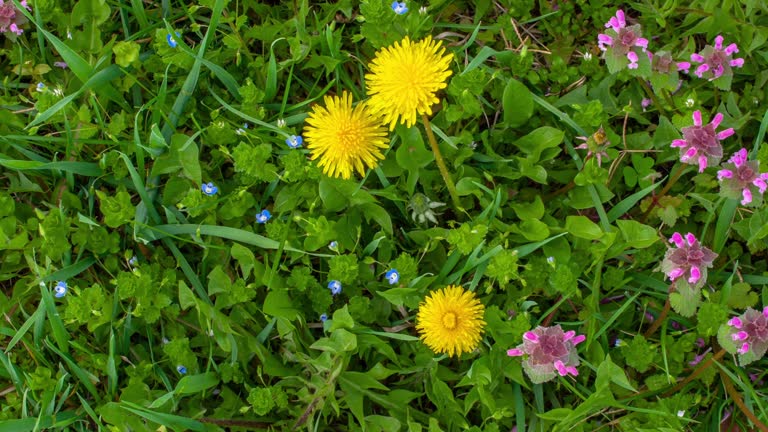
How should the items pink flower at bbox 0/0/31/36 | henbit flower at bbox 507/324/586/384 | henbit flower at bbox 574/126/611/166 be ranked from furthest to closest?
pink flower at bbox 0/0/31/36, henbit flower at bbox 574/126/611/166, henbit flower at bbox 507/324/586/384

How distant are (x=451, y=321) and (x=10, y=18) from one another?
6.99 feet

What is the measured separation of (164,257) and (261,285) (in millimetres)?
424

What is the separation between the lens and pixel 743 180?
2.29 meters

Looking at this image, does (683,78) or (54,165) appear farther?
(683,78)

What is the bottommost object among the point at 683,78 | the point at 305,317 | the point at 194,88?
the point at 305,317

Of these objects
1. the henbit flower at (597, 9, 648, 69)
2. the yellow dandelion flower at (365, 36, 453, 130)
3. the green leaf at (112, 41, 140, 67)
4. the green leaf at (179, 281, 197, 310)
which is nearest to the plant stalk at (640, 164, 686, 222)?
the henbit flower at (597, 9, 648, 69)

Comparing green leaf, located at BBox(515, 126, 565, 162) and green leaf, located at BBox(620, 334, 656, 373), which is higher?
green leaf, located at BBox(515, 126, 565, 162)

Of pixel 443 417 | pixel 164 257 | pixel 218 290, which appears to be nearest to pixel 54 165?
pixel 164 257

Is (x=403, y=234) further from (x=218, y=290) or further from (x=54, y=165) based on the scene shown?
(x=54, y=165)

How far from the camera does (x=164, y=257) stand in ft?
8.87

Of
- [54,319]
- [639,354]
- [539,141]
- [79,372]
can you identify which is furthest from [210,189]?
[639,354]

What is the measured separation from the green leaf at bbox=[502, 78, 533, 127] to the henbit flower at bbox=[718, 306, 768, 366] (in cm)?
104

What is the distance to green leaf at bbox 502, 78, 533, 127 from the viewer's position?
2.54 meters

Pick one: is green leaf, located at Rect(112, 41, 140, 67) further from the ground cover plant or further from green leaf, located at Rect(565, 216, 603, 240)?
green leaf, located at Rect(565, 216, 603, 240)
